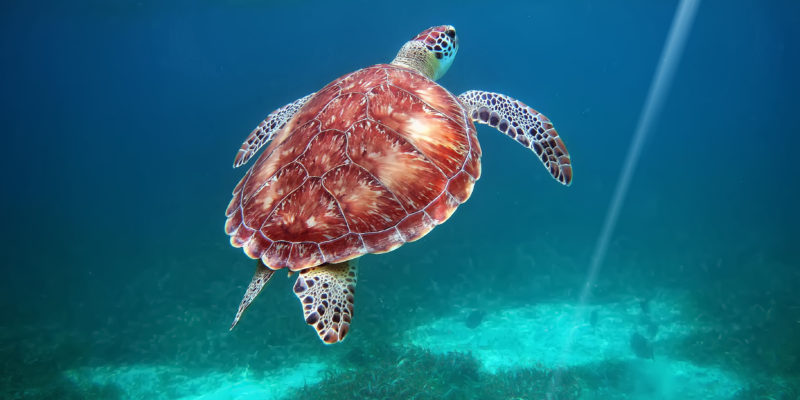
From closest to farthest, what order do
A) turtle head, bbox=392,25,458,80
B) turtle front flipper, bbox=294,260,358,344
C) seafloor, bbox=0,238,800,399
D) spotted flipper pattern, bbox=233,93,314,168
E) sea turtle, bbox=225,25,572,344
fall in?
turtle front flipper, bbox=294,260,358,344, sea turtle, bbox=225,25,572,344, spotted flipper pattern, bbox=233,93,314,168, turtle head, bbox=392,25,458,80, seafloor, bbox=0,238,800,399

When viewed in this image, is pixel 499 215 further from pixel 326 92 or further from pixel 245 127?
pixel 245 127

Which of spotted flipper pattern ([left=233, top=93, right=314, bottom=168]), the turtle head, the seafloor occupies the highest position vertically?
the turtle head

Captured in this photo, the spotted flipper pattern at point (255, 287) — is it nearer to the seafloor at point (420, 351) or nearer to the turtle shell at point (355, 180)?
the turtle shell at point (355, 180)

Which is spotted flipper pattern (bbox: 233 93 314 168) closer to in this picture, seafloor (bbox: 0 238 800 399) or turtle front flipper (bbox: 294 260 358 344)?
turtle front flipper (bbox: 294 260 358 344)

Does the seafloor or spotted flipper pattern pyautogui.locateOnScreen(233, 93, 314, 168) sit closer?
spotted flipper pattern pyautogui.locateOnScreen(233, 93, 314, 168)

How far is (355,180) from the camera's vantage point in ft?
8.36

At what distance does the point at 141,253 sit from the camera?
42.7ft

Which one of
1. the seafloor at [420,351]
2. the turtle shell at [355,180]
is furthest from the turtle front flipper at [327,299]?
the seafloor at [420,351]

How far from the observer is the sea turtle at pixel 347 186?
2424 mm

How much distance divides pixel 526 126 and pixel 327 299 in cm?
272

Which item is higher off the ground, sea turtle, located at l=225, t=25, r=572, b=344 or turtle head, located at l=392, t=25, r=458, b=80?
turtle head, located at l=392, t=25, r=458, b=80

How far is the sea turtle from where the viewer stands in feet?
7.95

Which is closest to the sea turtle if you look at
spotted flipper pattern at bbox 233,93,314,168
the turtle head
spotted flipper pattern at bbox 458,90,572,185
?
spotted flipper pattern at bbox 458,90,572,185

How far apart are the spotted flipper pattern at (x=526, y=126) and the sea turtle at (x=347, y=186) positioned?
0.57 ft
